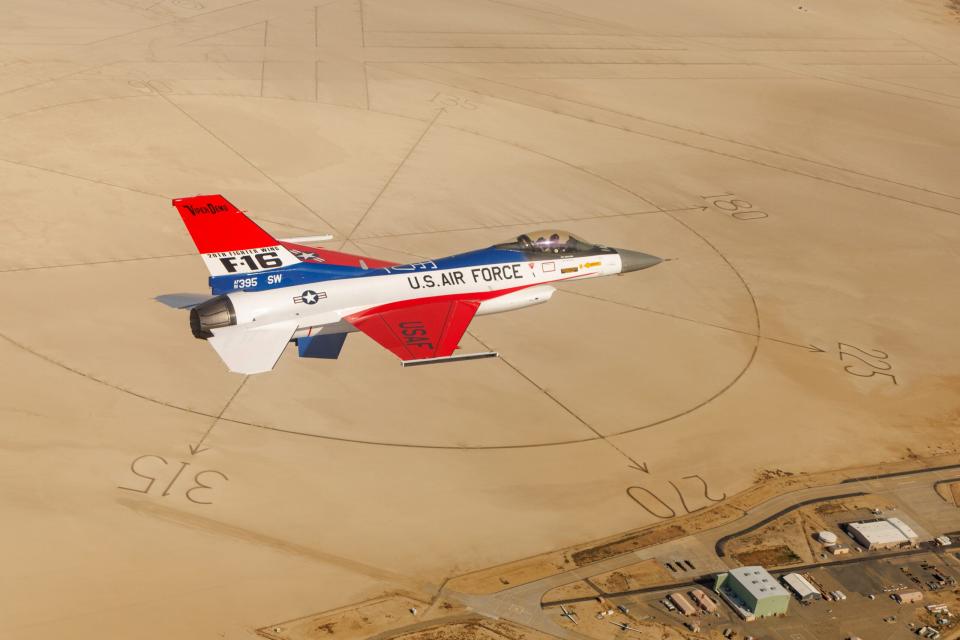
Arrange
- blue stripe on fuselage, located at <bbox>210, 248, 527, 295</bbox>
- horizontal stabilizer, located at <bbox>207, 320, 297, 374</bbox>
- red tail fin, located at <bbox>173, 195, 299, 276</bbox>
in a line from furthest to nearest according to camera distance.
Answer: blue stripe on fuselage, located at <bbox>210, 248, 527, 295</bbox> → red tail fin, located at <bbox>173, 195, 299, 276</bbox> → horizontal stabilizer, located at <bbox>207, 320, 297, 374</bbox>

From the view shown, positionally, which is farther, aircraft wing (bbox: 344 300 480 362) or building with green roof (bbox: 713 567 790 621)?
aircraft wing (bbox: 344 300 480 362)

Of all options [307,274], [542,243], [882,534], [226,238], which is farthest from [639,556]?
[226,238]

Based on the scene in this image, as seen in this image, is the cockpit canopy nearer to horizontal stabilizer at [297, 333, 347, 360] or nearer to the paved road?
horizontal stabilizer at [297, 333, 347, 360]

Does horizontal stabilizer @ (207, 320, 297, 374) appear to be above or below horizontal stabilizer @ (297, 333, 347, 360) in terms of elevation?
above

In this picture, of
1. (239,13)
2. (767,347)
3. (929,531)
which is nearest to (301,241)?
(767,347)

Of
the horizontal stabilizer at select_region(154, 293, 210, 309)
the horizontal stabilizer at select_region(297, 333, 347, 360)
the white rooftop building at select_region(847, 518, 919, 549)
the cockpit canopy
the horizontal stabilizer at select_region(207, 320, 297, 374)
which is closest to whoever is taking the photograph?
the horizontal stabilizer at select_region(207, 320, 297, 374)

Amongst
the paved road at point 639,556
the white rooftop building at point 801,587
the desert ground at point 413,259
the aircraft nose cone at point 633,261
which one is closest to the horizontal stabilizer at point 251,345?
the desert ground at point 413,259

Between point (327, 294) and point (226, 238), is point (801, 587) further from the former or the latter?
point (226, 238)

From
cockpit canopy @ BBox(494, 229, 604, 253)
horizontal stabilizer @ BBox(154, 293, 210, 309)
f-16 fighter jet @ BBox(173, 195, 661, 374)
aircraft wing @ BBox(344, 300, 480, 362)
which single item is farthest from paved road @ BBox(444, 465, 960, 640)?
horizontal stabilizer @ BBox(154, 293, 210, 309)
